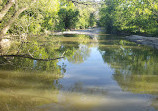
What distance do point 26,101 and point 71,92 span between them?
181cm

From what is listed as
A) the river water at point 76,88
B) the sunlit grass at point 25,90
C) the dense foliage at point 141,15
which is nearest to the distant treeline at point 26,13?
the river water at point 76,88

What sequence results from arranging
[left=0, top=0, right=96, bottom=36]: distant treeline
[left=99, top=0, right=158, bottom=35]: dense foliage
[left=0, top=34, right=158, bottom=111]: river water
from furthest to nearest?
[left=99, top=0, right=158, bottom=35]: dense foliage
[left=0, top=0, right=96, bottom=36]: distant treeline
[left=0, top=34, right=158, bottom=111]: river water

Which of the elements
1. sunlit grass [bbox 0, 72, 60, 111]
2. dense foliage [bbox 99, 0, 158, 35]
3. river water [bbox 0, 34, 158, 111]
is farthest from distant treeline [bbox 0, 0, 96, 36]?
dense foliage [bbox 99, 0, 158, 35]

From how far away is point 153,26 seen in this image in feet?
89.0

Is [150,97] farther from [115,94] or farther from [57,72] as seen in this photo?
[57,72]

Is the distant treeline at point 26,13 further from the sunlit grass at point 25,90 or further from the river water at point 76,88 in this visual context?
the sunlit grass at point 25,90

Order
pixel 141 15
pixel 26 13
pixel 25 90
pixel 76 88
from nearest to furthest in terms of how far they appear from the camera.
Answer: pixel 25 90 < pixel 76 88 < pixel 26 13 < pixel 141 15

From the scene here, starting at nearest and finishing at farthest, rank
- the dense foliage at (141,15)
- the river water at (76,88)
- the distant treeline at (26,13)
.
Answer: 1. the river water at (76,88)
2. the distant treeline at (26,13)
3. the dense foliage at (141,15)

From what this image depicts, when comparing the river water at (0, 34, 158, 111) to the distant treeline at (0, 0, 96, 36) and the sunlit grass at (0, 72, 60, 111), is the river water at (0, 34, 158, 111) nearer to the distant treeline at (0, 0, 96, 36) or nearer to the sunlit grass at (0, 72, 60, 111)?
the sunlit grass at (0, 72, 60, 111)

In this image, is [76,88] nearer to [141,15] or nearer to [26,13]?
[26,13]

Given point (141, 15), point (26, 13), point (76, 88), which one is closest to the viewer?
point (76, 88)

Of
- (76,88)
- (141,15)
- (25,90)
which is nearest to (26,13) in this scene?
(25,90)

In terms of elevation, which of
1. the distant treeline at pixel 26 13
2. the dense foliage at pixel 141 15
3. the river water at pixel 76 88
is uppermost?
the dense foliage at pixel 141 15

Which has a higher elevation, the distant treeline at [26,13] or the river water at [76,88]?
the distant treeline at [26,13]
